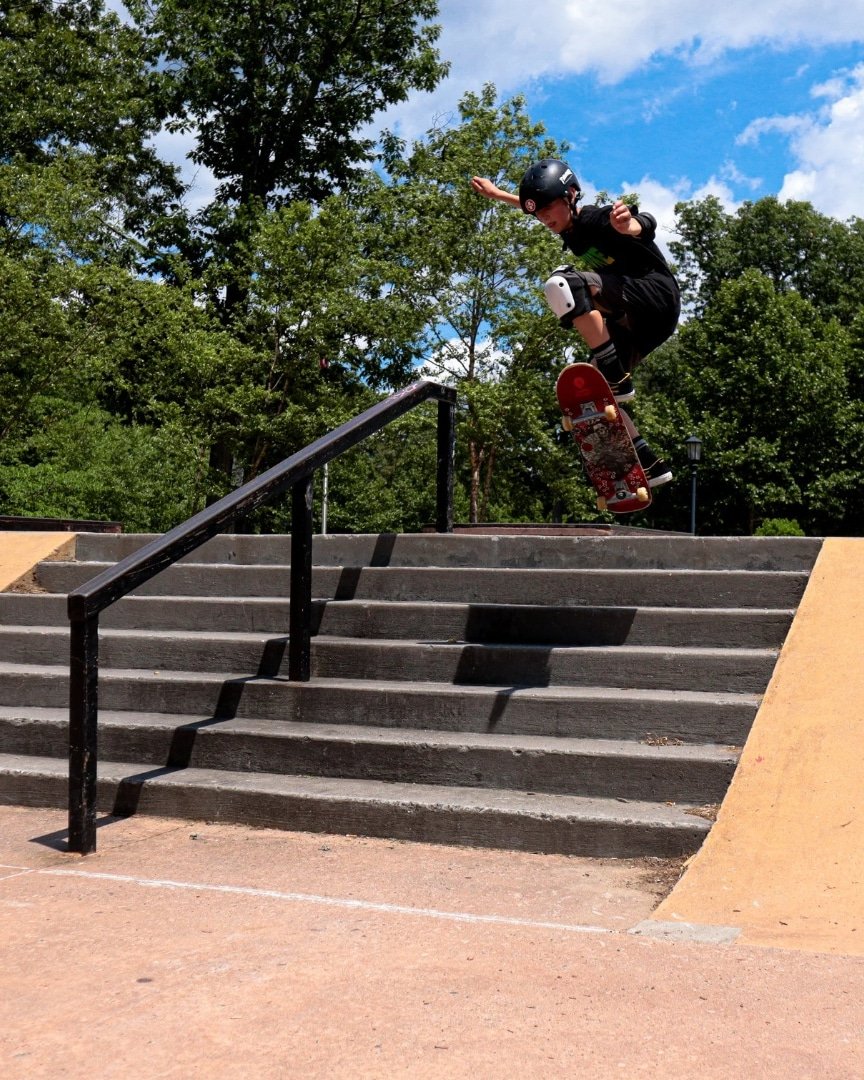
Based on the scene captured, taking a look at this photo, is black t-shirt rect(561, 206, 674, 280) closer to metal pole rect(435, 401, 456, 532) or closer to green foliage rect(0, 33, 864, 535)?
metal pole rect(435, 401, 456, 532)

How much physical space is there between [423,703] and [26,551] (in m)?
3.63

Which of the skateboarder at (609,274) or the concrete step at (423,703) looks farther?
the skateboarder at (609,274)

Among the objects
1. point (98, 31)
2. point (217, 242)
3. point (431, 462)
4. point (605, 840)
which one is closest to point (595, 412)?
point (605, 840)

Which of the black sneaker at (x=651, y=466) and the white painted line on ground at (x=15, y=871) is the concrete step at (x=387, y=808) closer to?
the white painted line on ground at (x=15, y=871)

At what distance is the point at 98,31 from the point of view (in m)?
30.8

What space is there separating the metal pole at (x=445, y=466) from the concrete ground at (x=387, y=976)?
3072mm

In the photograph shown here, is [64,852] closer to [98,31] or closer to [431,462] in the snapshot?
[431,462]

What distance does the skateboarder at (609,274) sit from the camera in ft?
17.4

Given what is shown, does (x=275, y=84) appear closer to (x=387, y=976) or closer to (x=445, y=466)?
(x=445, y=466)

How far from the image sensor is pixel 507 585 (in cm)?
587

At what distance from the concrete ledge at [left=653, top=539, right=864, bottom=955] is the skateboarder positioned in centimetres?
155

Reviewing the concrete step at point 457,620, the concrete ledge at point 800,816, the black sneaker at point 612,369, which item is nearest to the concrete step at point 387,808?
the concrete ledge at point 800,816

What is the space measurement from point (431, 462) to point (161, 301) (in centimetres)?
828

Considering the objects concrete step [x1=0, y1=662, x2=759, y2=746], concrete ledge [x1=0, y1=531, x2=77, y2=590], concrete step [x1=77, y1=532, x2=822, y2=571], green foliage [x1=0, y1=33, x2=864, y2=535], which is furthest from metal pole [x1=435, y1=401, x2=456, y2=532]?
green foliage [x1=0, y1=33, x2=864, y2=535]
